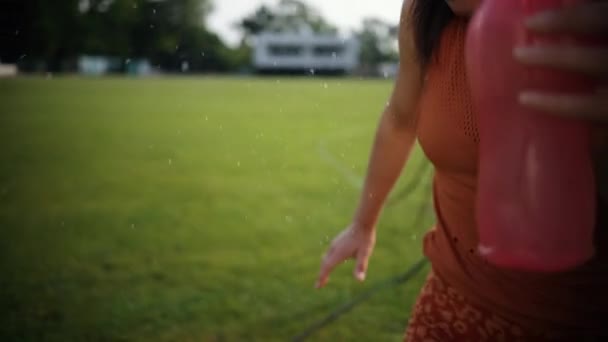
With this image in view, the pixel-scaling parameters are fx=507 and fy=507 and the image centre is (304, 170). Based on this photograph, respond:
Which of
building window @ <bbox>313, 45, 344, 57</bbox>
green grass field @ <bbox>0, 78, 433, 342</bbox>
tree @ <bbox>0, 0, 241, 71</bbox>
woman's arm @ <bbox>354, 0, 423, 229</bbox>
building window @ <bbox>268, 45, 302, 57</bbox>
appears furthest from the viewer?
building window @ <bbox>268, 45, 302, 57</bbox>

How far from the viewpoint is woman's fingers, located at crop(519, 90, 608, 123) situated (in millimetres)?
396

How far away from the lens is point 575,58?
1.28 ft

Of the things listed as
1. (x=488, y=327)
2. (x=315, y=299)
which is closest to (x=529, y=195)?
(x=488, y=327)

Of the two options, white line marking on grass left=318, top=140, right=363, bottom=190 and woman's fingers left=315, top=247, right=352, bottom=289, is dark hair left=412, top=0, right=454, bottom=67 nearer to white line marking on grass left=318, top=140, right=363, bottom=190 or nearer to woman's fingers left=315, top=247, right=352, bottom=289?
woman's fingers left=315, top=247, right=352, bottom=289

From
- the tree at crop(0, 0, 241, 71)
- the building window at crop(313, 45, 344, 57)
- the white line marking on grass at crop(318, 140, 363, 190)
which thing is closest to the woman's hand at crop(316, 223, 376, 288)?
the white line marking on grass at crop(318, 140, 363, 190)

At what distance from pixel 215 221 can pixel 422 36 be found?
2.45 m

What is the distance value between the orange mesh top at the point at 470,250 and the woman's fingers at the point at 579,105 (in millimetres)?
329

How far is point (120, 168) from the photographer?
4.85 metres

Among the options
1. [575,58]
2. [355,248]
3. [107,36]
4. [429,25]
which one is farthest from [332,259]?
[107,36]

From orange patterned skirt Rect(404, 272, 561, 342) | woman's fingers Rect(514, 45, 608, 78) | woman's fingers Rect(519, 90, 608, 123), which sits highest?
woman's fingers Rect(514, 45, 608, 78)

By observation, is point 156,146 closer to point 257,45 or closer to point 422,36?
point 422,36

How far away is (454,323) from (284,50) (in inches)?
1459

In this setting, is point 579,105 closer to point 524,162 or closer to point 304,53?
point 524,162

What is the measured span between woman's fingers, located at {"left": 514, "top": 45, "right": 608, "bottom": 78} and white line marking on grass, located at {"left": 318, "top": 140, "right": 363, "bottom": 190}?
3404 mm
